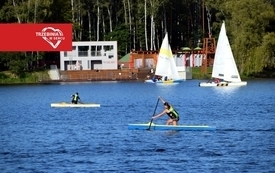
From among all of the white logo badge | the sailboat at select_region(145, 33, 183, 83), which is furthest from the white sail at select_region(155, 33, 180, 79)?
the white logo badge

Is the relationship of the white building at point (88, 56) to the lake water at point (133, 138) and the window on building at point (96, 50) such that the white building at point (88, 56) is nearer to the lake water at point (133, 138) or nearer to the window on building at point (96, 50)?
the window on building at point (96, 50)

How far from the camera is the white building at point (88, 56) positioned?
132m

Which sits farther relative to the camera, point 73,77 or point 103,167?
point 73,77

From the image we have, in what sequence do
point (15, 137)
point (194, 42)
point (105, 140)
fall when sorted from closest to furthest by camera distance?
point (105, 140) < point (15, 137) < point (194, 42)

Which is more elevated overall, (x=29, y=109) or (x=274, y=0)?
(x=274, y=0)

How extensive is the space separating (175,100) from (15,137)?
3497 cm

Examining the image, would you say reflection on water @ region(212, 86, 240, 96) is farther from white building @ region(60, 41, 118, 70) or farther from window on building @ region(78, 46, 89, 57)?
window on building @ region(78, 46, 89, 57)

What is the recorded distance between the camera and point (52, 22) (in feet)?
441

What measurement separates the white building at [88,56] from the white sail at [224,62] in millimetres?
31838

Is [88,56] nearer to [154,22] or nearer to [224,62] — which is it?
[154,22]

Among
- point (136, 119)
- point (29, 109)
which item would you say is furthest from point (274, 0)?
point (136, 119)

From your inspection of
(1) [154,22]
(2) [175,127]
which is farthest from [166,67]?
(2) [175,127]

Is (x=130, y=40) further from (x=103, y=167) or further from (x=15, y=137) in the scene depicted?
(x=103, y=167)

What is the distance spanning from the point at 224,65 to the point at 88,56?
35.8 m
